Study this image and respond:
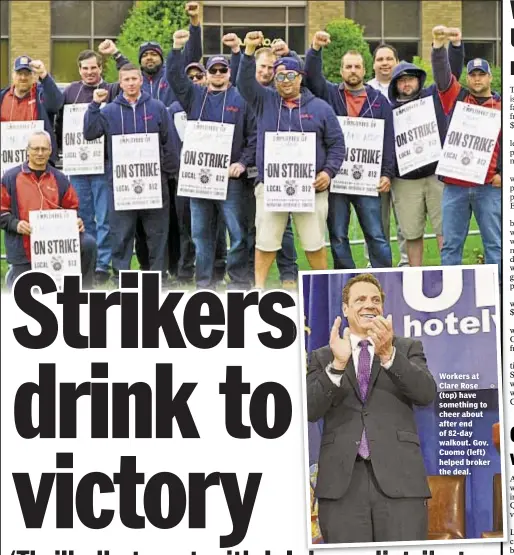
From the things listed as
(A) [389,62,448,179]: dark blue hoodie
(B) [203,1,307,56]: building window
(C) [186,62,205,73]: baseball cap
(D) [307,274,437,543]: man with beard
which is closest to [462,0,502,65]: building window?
(A) [389,62,448,179]: dark blue hoodie

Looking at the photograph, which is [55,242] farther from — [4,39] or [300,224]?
[300,224]

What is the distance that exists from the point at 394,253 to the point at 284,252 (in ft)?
1.53

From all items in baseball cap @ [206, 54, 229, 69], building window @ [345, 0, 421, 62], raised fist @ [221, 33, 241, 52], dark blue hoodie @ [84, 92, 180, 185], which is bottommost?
dark blue hoodie @ [84, 92, 180, 185]

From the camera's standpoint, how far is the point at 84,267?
5777 millimetres

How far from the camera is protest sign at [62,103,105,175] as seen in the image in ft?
19.2

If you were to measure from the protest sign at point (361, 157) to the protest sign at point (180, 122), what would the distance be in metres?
0.65

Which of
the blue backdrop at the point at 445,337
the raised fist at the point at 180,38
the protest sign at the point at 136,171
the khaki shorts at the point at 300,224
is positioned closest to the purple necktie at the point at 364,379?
the blue backdrop at the point at 445,337

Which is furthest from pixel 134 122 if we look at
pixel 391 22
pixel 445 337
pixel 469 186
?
pixel 445 337

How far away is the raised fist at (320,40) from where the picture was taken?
18.7ft

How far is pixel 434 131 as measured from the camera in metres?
5.79

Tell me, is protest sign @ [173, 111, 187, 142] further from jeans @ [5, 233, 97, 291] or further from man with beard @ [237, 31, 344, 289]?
jeans @ [5, 233, 97, 291]

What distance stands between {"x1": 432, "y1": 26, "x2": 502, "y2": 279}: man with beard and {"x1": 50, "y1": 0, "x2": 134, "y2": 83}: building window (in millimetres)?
1337

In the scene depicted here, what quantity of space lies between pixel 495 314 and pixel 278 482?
3.63ft

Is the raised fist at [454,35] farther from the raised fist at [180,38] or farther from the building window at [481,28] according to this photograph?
the raised fist at [180,38]
